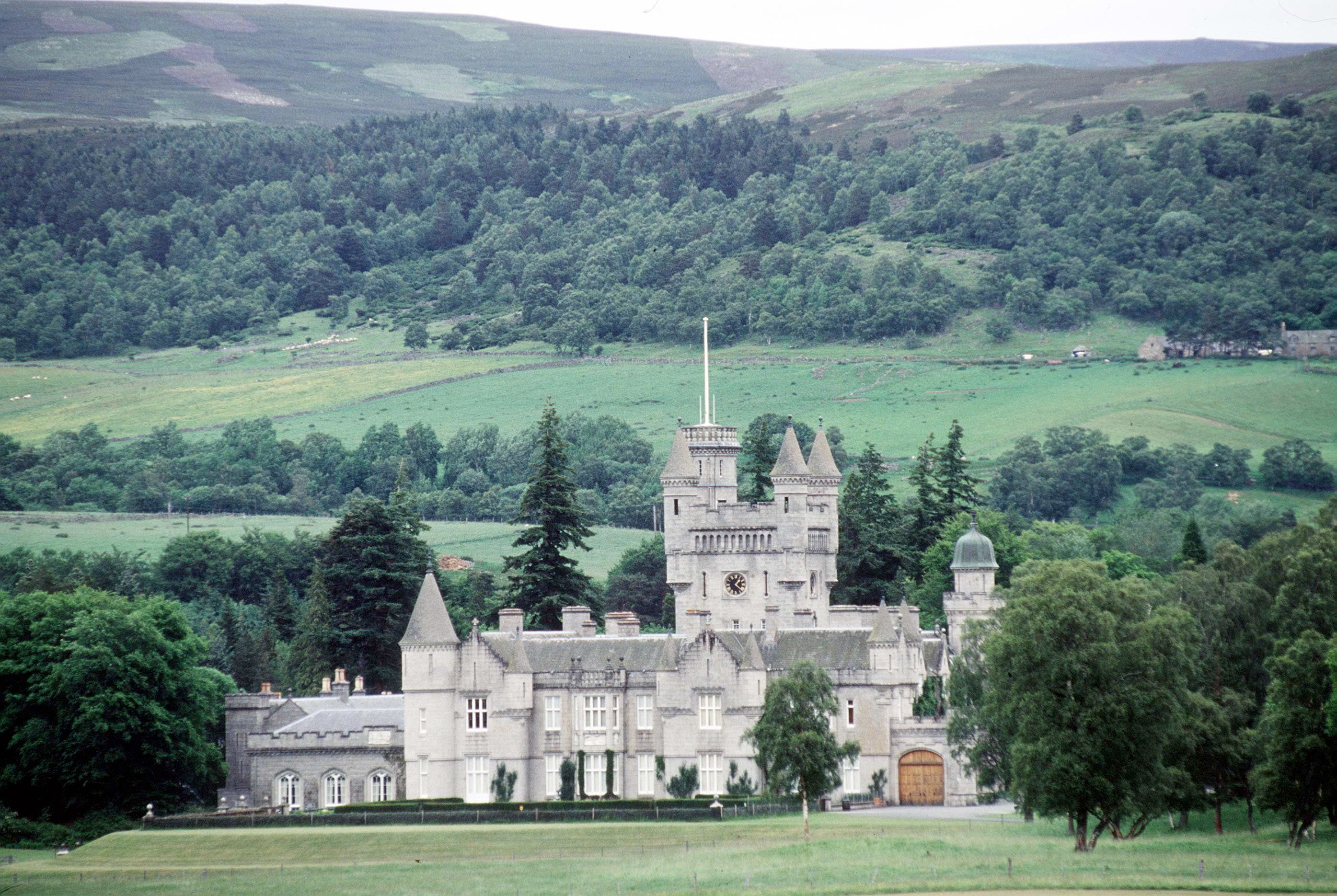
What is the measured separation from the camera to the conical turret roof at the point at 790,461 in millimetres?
89062

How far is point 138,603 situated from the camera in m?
86.9

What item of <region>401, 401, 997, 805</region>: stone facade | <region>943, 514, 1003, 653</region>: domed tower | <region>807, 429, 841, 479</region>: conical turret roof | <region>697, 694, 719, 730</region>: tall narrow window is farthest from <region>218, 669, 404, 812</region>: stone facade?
<region>943, 514, 1003, 653</region>: domed tower

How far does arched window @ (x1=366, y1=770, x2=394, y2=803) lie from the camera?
265 feet

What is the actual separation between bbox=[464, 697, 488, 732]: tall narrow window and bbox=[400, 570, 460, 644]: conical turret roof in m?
2.41

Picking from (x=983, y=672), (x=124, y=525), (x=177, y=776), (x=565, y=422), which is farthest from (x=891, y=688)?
(x=565, y=422)

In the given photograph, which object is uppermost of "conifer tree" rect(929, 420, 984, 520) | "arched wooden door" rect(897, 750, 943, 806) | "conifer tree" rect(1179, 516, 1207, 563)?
"conifer tree" rect(929, 420, 984, 520)

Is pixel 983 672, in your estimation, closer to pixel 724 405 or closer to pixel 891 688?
pixel 891 688

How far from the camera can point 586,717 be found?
80.8m

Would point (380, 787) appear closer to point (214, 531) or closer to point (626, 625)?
point (626, 625)

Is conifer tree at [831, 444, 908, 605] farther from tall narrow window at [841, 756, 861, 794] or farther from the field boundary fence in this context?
the field boundary fence

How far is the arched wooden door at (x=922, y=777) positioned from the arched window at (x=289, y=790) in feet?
76.8

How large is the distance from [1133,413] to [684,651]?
114m

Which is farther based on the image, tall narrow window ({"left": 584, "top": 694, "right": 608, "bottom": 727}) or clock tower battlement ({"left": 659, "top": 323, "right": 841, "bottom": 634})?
clock tower battlement ({"left": 659, "top": 323, "right": 841, "bottom": 634})

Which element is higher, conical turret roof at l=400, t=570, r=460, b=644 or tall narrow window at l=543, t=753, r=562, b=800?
conical turret roof at l=400, t=570, r=460, b=644
